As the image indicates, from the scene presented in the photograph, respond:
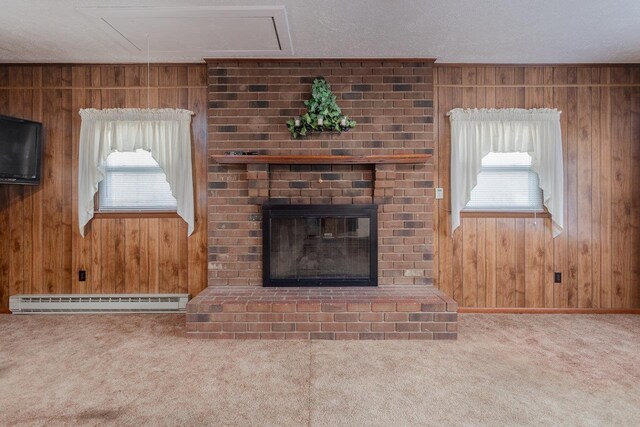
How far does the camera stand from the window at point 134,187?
3.47 meters

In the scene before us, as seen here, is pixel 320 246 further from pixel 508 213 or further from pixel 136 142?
pixel 136 142

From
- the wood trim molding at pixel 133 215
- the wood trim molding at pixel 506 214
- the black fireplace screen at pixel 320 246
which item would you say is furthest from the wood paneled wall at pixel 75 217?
the wood trim molding at pixel 506 214

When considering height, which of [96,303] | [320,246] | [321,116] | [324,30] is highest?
[324,30]

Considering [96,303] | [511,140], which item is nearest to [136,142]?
[96,303]

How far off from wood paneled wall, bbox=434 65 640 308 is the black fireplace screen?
2.54ft

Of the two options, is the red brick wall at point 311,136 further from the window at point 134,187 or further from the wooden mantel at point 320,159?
the window at point 134,187

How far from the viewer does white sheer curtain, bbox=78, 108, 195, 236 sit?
338cm

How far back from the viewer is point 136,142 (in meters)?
3.37

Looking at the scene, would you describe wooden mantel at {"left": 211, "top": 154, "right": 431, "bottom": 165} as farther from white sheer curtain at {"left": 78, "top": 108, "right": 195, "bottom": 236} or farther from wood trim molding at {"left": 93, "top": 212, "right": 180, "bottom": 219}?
wood trim molding at {"left": 93, "top": 212, "right": 180, "bottom": 219}

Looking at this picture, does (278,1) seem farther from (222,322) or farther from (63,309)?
(63,309)

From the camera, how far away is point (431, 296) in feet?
9.76

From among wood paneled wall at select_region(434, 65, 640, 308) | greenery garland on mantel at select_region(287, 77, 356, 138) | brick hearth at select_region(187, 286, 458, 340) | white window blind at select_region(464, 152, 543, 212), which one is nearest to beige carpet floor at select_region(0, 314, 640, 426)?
brick hearth at select_region(187, 286, 458, 340)

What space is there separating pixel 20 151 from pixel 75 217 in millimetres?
736

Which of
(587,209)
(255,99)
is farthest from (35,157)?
(587,209)
